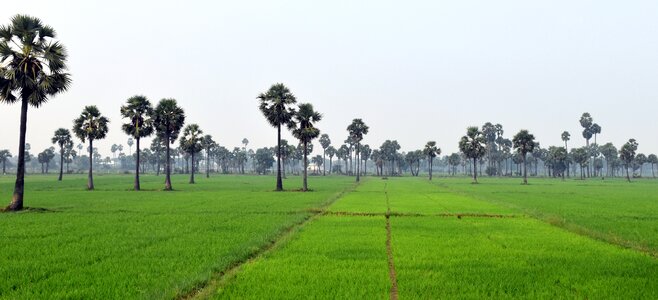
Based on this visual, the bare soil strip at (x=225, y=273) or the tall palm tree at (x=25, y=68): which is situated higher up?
the tall palm tree at (x=25, y=68)

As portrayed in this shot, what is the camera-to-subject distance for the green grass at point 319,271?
11547 mm

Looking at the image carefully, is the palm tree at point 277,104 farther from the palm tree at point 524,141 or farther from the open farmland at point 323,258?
the palm tree at point 524,141

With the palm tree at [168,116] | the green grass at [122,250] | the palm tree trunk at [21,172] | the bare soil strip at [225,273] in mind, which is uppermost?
the palm tree at [168,116]

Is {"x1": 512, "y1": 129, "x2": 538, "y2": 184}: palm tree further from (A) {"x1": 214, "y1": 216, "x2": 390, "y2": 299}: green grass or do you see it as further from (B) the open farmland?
(A) {"x1": 214, "y1": 216, "x2": 390, "y2": 299}: green grass

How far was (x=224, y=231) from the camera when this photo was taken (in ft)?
76.3

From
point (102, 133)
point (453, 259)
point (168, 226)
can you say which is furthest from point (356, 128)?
point (453, 259)

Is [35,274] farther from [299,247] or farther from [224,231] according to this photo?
[224,231]

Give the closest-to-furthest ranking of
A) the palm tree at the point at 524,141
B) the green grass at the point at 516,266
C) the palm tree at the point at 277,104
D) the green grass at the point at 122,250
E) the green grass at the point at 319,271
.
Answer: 1. the green grass at the point at 319,271
2. the green grass at the point at 516,266
3. the green grass at the point at 122,250
4. the palm tree at the point at 277,104
5. the palm tree at the point at 524,141

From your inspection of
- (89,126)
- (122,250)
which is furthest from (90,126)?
(122,250)

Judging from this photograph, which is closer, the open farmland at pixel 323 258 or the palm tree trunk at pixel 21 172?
the open farmland at pixel 323 258

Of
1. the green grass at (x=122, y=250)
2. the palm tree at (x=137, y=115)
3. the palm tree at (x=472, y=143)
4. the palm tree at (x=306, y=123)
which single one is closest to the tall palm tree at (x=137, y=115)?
the palm tree at (x=137, y=115)

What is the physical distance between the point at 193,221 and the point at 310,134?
50109 millimetres

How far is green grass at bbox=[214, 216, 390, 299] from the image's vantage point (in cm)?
1155

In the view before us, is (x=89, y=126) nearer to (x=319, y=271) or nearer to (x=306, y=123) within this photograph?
(x=306, y=123)
